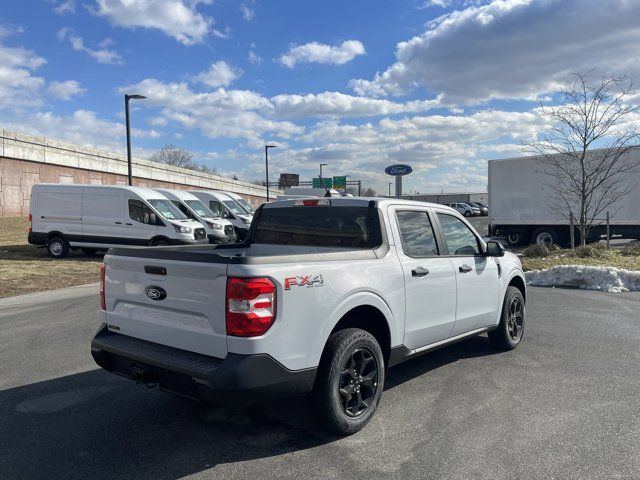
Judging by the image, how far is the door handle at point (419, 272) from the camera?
4398mm

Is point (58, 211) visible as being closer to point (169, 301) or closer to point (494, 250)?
point (169, 301)

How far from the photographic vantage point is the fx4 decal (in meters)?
3.30

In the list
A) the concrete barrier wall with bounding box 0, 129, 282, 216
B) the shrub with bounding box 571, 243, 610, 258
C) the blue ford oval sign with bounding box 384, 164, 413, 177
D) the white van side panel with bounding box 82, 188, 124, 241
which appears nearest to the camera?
the shrub with bounding box 571, 243, 610, 258

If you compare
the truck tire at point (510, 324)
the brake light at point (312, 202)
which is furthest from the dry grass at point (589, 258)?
the brake light at point (312, 202)

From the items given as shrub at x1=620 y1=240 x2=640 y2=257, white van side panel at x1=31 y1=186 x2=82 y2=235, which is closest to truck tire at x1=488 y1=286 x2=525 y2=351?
shrub at x1=620 y1=240 x2=640 y2=257

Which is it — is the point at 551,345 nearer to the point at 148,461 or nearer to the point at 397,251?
the point at 397,251

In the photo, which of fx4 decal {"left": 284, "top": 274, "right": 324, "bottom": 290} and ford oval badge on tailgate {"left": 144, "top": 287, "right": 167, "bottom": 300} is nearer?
fx4 decal {"left": 284, "top": 274, "right": 324, "bottom": 290}

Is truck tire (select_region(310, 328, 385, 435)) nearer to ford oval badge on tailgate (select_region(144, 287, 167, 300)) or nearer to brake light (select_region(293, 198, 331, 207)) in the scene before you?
ford oval badge on tailgate (select_region(144, 287, 167, 300))

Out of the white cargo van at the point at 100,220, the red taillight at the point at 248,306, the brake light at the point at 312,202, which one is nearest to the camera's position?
the red taillight at the point at 248,306

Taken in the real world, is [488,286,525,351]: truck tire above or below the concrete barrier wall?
below

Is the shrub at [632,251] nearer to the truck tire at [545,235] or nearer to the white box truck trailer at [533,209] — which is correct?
the white box truck trailer at [533,209]

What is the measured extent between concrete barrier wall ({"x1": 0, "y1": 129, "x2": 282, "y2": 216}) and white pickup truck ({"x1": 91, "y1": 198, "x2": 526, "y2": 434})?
79.1 ft

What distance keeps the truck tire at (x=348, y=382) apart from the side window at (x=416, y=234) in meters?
1.03

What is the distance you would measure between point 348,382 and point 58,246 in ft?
50.8
